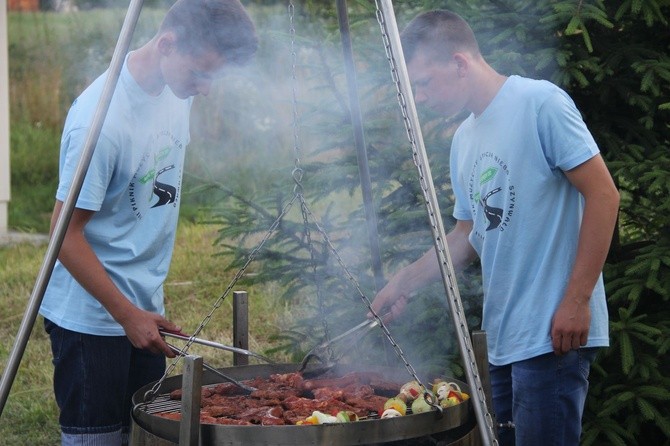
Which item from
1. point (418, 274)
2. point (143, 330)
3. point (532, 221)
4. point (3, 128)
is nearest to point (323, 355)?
point (418, 274)

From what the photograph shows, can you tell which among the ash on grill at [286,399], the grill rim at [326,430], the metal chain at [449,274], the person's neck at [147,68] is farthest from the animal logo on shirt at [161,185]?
the metal chain at [449,274]

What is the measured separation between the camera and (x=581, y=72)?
4.25 metres

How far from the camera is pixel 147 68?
3.18 metres

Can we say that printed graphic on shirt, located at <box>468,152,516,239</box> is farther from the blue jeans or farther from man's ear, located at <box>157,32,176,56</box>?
man's ear, located at <box>157,32,176,56</box>

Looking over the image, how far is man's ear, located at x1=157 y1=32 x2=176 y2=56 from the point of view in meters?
3.06

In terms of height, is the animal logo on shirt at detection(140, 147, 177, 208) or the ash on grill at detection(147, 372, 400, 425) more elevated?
the animal logo on shirt at detection(140, 147, 177, 208)

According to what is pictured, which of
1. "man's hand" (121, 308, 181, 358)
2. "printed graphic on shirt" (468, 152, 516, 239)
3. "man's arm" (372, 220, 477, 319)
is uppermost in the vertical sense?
"printed graphic on shirt" (468, 152, 516, 239)

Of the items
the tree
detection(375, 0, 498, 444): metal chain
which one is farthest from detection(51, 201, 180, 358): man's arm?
detection(375, 0, 498, 444): metal chain

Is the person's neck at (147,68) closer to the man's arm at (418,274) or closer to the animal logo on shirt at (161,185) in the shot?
the animal logo on shirt at (161,185)

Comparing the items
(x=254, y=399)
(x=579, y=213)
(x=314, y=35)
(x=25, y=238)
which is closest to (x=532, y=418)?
(x=579, y=213)

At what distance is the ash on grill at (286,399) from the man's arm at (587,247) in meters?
0.64

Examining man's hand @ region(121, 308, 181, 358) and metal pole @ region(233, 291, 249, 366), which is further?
metal pole @ region(233, 291, 249, 366)

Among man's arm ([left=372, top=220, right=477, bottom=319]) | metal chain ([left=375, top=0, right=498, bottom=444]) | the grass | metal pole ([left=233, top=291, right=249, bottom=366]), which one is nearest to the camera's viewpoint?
metal chain ([left=375, top=0, right=498, bottom=444])

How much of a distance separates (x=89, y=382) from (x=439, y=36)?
5.42ft
